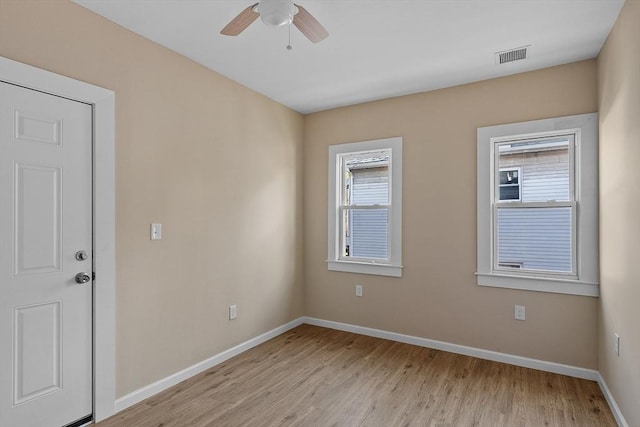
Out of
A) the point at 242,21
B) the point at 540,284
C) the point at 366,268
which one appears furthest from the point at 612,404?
the point at 242,21

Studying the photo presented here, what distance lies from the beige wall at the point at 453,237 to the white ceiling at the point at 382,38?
22 centimetres

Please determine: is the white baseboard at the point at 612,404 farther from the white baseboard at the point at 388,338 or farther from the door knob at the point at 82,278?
the door knob at the point at 82,278

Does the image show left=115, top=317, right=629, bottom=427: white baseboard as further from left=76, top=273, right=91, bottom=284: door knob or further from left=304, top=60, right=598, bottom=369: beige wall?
left=76, top=273, right=91, bottom=284: door knob

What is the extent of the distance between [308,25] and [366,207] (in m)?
2.45

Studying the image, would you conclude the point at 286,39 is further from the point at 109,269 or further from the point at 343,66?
the point at 109,269

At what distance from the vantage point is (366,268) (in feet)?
13.2

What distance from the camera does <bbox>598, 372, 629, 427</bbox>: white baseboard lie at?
2221mm

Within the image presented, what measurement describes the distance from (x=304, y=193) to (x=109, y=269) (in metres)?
2.54

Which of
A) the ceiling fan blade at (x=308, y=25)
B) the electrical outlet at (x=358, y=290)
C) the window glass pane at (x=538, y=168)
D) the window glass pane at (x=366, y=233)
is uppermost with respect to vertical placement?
the ceiling fan blade at (x=308, y=25)

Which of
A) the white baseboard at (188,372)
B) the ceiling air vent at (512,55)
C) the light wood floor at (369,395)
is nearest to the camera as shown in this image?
the light wood floor at (369,395)

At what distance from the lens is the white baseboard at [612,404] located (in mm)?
2221

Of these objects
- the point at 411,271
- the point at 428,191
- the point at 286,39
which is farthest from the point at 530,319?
the point at 286,39

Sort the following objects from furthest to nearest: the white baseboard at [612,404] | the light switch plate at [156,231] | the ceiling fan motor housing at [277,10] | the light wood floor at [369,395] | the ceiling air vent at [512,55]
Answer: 1. the ceiling air vent at [512,55]
2. the light switch plate at [156,231]
3. the light wood floor at [369,395]
4. the white baseboard at [612,404]
5. the ceiling fan motor housing at [277,10]

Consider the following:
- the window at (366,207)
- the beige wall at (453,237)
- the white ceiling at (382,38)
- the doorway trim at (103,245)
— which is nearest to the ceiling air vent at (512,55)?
the white ceiling at (382,38)
